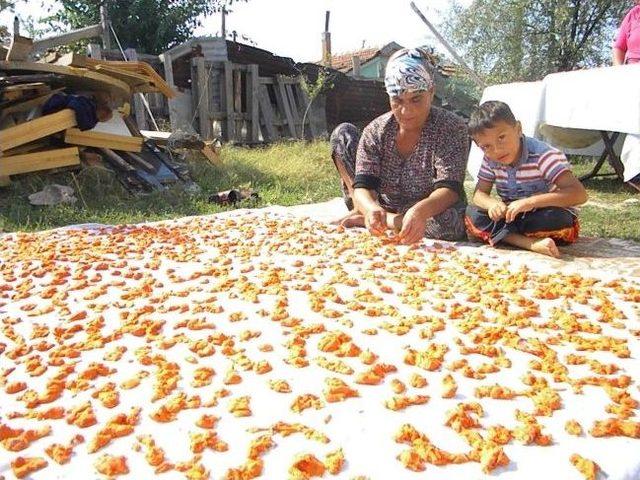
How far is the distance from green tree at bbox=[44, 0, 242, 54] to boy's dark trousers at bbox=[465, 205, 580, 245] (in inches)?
488

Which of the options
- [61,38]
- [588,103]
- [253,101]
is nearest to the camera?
[588,103]

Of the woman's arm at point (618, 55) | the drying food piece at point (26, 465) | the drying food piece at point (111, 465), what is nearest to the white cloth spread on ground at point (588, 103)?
the woman's arm at point (618, 55)

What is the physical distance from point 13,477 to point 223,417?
473 millimetres

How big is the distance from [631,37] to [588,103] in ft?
2.56

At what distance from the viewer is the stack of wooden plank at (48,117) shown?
16.9ft

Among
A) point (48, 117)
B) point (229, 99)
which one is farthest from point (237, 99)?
point (48, 117)

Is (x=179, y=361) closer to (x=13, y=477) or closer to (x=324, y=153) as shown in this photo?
(x=13, y=477)

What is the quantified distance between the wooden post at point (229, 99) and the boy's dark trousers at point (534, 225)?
7878mm

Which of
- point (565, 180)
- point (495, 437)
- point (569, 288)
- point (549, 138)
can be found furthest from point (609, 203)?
point (495, 437)

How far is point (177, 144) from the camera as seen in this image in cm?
673

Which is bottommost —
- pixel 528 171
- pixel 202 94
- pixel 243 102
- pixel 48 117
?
pixel 528 171

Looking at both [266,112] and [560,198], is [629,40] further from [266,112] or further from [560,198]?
[266,112]

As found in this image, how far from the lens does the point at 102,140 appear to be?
5805 millimetres

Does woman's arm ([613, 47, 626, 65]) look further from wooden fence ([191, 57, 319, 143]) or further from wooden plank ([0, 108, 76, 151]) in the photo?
wooden fence ([191, 57, 319, 143])
